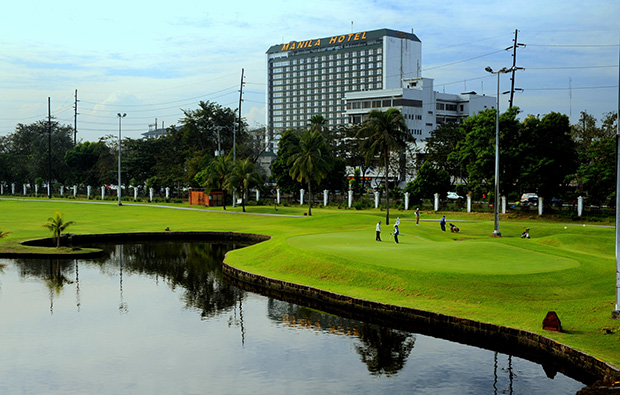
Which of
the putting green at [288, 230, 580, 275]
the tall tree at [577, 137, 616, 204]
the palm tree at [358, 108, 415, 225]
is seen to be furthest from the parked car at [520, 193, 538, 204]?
the putting green at [288, 230, 580, 275]

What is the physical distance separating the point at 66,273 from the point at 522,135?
151ft

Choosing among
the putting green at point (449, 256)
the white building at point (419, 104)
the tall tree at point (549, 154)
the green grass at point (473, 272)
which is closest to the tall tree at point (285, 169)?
the tall tree at point (549, 154)

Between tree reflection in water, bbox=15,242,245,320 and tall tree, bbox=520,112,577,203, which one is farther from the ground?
tall tree, bbox=520,112,577,203

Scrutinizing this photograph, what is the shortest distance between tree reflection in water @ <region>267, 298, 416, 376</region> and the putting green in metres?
4.72

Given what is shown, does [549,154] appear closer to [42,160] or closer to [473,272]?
[473,272]

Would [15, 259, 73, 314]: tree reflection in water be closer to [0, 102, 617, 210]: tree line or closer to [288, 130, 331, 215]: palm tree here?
[0, 102, 617, 210]: tree line

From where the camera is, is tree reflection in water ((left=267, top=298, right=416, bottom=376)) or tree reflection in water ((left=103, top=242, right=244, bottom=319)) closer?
tree reflection in water ((left=267, top=298, right=416, bottom=376))

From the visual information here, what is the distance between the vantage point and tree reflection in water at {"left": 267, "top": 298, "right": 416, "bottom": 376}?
1900 centimetres

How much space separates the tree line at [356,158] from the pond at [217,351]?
110ft

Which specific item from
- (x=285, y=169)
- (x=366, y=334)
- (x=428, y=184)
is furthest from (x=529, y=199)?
(x=366, y=334)

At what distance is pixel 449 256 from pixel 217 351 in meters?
14.2

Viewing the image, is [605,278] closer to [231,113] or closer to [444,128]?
[444,128]

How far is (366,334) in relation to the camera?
71.6 feet

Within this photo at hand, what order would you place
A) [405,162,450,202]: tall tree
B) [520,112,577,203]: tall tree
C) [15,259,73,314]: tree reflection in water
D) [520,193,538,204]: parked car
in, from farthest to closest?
1. [520,193,538,204]: parked car
2. [405,162,450,202]: tall tree
3. [520,112,577,203]: tall tree
4. [15,259,73,314]: tree reflection in water
